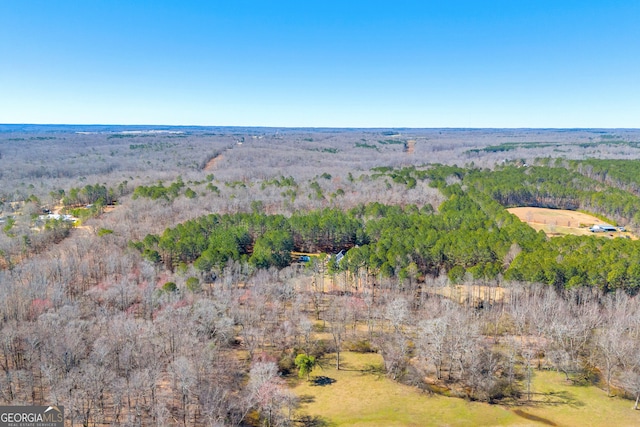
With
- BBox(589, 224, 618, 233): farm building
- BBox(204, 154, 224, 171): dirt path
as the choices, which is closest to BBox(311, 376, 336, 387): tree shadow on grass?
BBox(589, 224, 618, 233): farm building

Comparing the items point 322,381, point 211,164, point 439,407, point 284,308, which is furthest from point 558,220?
point 211,164

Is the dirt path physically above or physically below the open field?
above

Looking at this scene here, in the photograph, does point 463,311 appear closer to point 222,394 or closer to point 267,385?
point 267,385

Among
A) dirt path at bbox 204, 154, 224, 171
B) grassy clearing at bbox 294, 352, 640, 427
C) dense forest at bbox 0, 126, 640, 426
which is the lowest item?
grassy clearing at bbox 294, 352, 640, 427

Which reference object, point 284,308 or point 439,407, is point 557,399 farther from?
point 284,308

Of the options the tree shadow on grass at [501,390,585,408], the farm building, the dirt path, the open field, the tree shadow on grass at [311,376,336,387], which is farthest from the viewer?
the dirt path

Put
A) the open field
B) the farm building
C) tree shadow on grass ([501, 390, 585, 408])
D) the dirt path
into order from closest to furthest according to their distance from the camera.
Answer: tree shadow on grass ([501, 390, 585, 408])
the open field
the farm building
the dirt path

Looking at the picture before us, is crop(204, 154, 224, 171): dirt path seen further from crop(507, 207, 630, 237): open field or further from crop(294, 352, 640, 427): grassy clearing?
crop(294, 352, 640, 427): grassy clearing

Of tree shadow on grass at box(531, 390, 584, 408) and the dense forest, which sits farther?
tree shadow on grass at box(531, 390, 584, 408)
